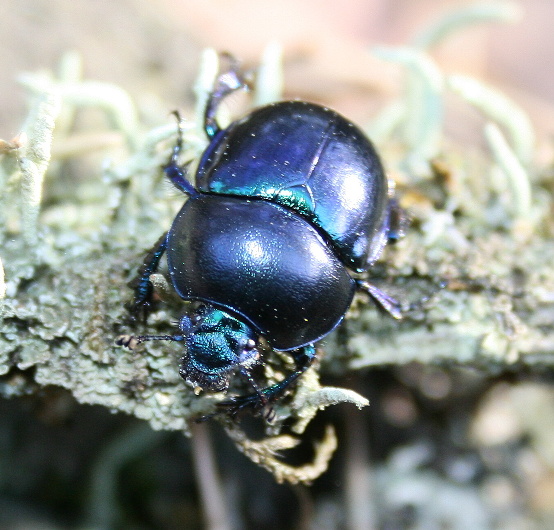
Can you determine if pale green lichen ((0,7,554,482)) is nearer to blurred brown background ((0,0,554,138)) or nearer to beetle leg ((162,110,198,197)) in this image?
beetle leg ((162,110,198,197))

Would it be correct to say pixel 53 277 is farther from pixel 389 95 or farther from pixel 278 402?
pixel 389 95

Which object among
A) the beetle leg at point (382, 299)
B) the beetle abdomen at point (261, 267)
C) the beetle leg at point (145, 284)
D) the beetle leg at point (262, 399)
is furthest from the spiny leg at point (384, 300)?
the beetle leg at point (145, 284)

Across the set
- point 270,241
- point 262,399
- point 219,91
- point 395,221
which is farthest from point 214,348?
point 219,91

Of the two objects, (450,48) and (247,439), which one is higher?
(450,48)

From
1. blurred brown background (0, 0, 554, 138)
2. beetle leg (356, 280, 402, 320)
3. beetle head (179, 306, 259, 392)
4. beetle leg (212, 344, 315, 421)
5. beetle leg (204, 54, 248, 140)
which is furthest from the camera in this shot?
blurred brown background (0, 0, 554, 138)

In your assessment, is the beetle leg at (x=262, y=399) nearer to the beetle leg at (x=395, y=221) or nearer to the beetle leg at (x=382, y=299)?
the beetle leg at (x=382, y=299)

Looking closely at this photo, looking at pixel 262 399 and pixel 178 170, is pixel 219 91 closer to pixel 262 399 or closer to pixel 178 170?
pixel 178 170

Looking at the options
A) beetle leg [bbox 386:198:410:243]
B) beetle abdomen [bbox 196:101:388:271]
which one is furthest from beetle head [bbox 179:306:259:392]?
beetle leg [bbox 386:198:410:243]

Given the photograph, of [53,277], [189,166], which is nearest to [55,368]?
[53,277]
